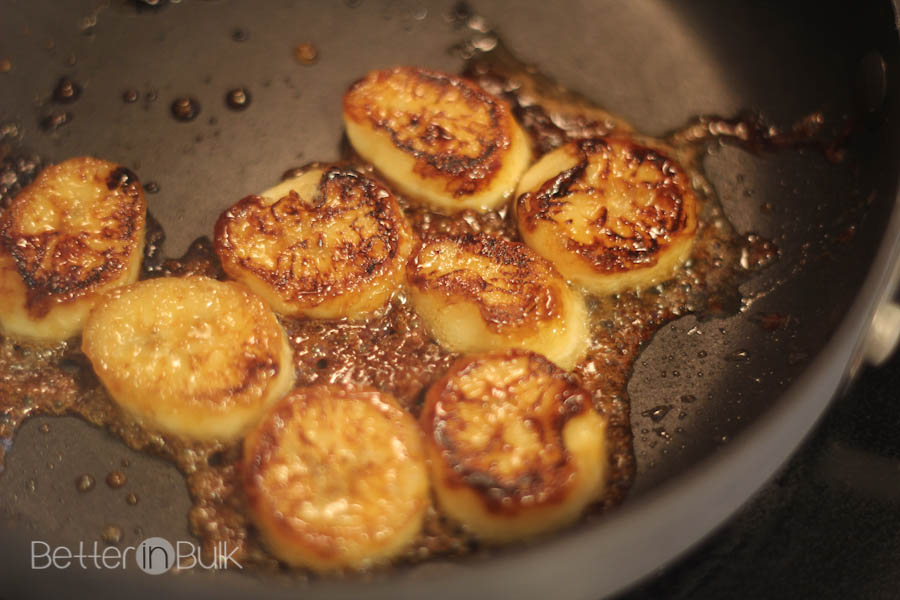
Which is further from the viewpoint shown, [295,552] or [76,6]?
[76,6]

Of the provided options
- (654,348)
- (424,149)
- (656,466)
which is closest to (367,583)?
(656,466)

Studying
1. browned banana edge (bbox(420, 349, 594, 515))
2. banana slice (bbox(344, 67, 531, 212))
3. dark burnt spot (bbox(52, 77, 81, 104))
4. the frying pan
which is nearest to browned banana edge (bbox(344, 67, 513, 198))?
banana slice (bbox(344, 67, 531, 212))

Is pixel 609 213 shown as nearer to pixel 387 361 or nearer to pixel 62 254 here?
pixel 387 361

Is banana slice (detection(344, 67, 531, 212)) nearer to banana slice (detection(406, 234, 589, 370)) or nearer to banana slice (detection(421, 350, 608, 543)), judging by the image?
banana slice (detection(406, 234, 589, 370))

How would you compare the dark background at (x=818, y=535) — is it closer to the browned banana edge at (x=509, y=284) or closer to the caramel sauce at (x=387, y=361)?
the caramel sauce at (x=387, y=361)

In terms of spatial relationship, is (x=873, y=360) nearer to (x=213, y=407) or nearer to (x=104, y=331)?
(x=213, y=407)

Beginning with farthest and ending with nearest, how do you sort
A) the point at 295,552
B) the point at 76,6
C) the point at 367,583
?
the point at 76,6 → the point at 295,552 → the point at 367,583

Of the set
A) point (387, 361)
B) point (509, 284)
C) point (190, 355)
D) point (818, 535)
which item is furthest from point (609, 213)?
point (190, 355)

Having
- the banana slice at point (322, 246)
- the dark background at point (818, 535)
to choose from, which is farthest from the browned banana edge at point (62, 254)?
the dark background at point (818, 535)
